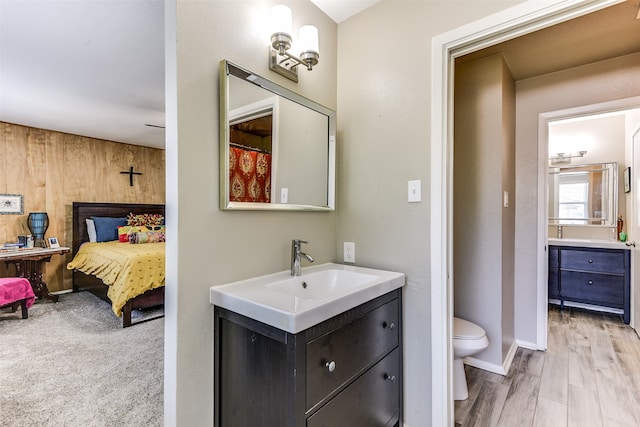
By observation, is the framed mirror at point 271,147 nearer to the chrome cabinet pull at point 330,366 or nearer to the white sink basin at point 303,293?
the white sink basin at point 303,293

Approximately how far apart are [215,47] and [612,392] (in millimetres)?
3057

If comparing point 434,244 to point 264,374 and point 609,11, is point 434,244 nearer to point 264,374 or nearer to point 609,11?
point 264,374

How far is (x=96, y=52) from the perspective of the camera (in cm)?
225

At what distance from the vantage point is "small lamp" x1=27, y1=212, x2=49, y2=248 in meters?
4.03

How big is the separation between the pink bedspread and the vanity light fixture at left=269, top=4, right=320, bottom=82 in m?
3.62

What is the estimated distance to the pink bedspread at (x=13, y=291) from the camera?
3.02 meters

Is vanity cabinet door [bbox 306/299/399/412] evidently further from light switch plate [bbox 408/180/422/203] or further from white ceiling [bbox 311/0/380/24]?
white ceiling [bbox 311/0/380/24]

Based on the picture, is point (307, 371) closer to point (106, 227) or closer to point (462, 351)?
point (462, 351)

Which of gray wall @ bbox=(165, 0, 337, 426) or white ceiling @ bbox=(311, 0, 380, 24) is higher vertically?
white ceiling @ bbox=(311, 0, 380, 24)

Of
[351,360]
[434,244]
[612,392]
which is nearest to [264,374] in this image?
[351,360]

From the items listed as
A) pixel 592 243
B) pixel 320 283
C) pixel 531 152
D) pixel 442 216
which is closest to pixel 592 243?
pixel 592 243

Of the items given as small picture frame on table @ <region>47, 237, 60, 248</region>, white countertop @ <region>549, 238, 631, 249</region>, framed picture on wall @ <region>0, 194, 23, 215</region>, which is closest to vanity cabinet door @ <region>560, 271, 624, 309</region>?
white countertop @ <region>549, 238, 631, 249</region>

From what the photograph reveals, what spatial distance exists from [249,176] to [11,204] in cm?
449

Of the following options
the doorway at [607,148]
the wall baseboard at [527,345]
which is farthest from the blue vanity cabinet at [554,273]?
the wall baseboard at [527,345]
